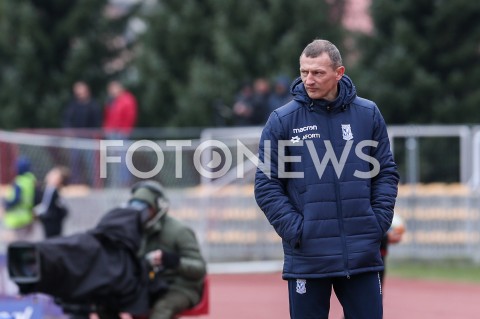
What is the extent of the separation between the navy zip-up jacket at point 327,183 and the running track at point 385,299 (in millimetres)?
5428

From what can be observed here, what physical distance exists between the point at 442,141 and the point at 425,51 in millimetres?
6710

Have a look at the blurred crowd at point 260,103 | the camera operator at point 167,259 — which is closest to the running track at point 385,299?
the camera operator at point 167,259

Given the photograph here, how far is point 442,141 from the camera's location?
61.6 feet

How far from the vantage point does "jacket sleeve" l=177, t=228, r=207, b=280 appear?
1019 cm

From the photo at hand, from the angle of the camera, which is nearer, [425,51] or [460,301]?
[460,301]

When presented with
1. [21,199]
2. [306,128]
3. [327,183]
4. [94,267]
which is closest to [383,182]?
[327,183]

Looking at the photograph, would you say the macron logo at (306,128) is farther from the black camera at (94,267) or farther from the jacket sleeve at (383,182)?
the black camera at (94,267)

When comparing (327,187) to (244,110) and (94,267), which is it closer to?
(94,267)

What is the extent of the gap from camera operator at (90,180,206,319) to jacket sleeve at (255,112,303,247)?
296 cm

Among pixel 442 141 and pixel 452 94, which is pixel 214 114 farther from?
pixel 442 141

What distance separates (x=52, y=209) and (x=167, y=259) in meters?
6.82

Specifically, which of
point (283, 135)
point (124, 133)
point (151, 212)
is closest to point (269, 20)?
point (124, 133)

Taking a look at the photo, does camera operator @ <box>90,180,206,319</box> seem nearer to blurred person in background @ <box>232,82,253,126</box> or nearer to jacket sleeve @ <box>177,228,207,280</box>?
jacket sleeve @ <box>177,228,207,280</box>

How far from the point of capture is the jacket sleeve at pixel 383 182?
724 centimetres
